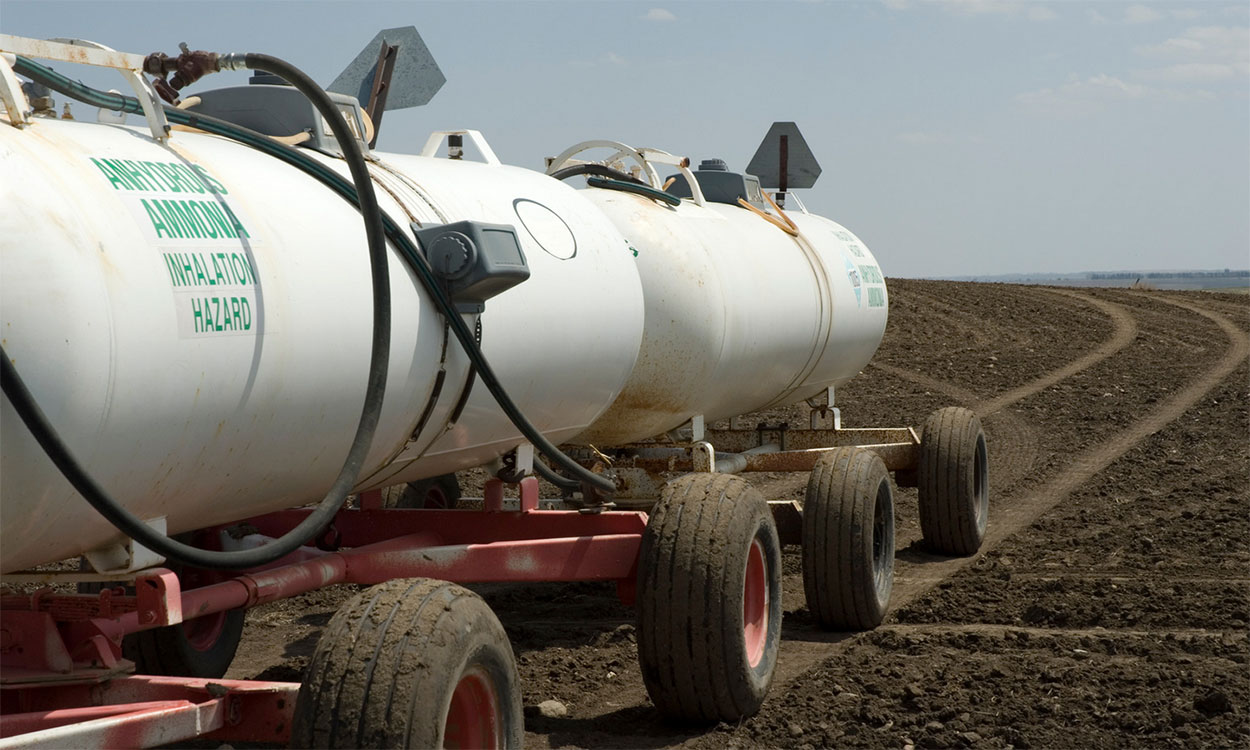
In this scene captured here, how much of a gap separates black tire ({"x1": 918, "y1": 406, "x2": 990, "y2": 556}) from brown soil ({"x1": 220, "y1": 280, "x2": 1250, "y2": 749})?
0.17 m

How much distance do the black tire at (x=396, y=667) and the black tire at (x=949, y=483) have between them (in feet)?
17.9

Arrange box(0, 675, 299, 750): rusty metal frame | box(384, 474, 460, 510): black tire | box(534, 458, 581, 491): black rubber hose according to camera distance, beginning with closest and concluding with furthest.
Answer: box(0, 675, 299, 750): rusty metal frame
box(534, 458, 581, 491): black rubber hose
box(384, 474, 460, 510): black tire

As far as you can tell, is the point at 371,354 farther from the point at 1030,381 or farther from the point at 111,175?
the point at 1030,381

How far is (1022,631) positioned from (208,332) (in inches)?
184

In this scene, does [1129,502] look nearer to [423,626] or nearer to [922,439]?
[922,439]

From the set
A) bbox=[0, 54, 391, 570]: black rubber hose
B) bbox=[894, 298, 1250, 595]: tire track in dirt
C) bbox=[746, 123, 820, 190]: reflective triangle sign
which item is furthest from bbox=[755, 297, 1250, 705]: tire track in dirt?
bbox=[746, 123, 820, 190]: reflective triangle sign

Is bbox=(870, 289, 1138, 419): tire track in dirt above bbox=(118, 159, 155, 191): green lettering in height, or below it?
below

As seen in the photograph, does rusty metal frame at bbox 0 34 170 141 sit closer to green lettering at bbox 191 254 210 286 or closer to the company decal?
green lettering at bbox 191 254 210 286

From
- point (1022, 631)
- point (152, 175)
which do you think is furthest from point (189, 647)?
point (1022, 631)

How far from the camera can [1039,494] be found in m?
11.5

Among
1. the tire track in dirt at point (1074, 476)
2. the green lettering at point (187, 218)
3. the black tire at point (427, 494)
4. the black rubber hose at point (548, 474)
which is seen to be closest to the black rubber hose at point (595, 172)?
the black rubber hose at point (548, 474)

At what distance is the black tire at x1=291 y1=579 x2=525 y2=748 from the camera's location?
11.6ft

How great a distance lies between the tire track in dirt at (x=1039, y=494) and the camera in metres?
6.71

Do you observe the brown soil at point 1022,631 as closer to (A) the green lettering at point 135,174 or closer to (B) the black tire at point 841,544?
(B) the black tire at point 841,544
